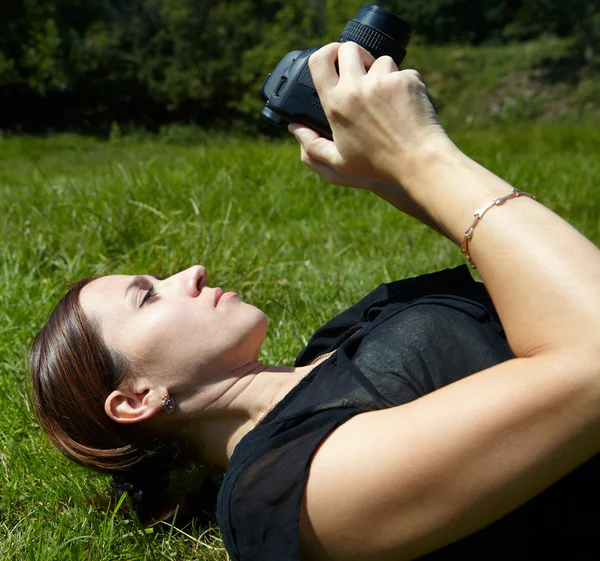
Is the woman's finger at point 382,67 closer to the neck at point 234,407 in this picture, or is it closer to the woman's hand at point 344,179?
the woman's hand at point 344,179

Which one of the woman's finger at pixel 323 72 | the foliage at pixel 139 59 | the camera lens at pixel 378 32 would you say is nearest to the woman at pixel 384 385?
the woman's finger at pixel 323 72

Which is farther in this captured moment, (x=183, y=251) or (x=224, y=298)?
(x=183, y=251)

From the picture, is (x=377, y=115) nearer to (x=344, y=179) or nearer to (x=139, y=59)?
(x=344, y=179)

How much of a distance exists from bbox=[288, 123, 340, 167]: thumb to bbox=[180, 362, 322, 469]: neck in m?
0.56

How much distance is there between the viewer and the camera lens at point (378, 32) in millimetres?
1652

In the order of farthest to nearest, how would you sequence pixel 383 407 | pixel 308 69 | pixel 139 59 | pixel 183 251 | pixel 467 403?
pixel 139 59
pixel 183 251
pixel 308 69
pixel 383 407
pixel 467 403

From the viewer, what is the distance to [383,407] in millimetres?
1421

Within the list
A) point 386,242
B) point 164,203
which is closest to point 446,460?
point 386,242

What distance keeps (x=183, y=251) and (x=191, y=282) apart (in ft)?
5.68

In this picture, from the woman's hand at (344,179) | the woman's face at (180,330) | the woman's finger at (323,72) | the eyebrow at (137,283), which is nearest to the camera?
the woman's finger at (323,72)

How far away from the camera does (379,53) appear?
1.65m

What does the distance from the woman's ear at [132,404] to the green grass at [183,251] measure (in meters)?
0.29

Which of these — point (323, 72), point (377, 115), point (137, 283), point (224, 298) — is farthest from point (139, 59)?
point (377, 115)

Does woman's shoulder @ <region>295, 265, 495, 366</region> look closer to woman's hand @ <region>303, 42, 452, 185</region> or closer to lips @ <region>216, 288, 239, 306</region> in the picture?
lips @ <region>216, 288, 239, 306</region>
